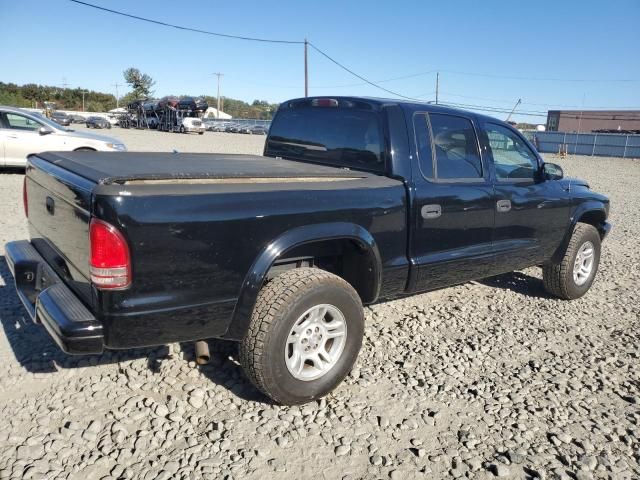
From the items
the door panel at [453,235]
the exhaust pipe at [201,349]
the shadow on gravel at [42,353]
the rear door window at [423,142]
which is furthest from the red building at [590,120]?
the exhaust pipe at [201,349]

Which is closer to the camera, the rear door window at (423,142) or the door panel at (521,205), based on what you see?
the rear door window at (423,142)

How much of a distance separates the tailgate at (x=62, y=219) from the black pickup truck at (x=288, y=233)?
15 millimetres

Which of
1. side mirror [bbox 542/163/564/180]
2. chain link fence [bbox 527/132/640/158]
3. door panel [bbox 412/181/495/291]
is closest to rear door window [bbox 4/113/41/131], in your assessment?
door panel [bbox 412/181/495/291]

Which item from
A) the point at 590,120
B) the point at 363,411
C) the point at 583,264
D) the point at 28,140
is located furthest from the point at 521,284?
the point at 590,120

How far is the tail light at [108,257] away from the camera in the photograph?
2.24 meters

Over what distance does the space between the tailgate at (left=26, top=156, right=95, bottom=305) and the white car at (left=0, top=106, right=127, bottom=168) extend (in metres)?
8.11

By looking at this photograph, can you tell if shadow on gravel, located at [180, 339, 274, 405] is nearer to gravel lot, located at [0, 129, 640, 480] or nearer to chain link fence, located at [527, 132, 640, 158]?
gravel lot, located at [0, 129, 640, 480]

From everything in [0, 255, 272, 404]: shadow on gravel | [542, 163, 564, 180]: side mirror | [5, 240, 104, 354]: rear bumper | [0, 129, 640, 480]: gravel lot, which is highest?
[542, 163, 564, 180]: side mirror

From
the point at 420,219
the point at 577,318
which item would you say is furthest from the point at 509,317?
the point at 420,219

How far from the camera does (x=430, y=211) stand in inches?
138

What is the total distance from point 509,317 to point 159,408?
10.4 feet

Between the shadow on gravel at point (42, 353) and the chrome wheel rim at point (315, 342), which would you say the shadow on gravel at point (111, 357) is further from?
the chrome wheel rim at point (315, 342)

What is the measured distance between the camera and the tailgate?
242cm

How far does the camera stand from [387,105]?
3.56 m
